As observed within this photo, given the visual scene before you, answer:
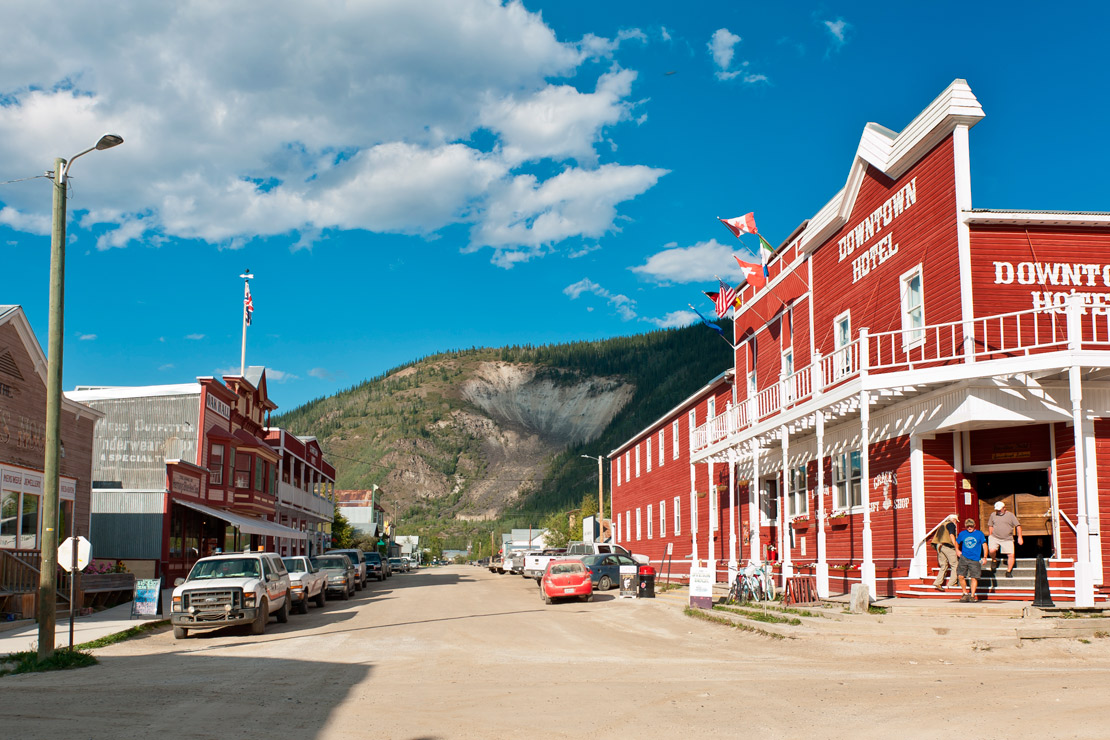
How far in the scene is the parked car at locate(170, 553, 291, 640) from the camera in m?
19.6

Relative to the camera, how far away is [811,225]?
84.3 feet

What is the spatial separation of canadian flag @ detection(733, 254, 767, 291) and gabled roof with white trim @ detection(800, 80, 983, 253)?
5.14 ft

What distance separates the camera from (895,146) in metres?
20.8

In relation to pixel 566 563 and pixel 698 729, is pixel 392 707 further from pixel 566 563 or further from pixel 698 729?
pixel 566 563

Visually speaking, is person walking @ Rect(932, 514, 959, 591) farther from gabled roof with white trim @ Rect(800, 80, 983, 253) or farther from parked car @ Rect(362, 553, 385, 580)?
parked car @ Rect(362, 553, 385, 580)

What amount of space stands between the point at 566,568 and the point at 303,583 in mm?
8371

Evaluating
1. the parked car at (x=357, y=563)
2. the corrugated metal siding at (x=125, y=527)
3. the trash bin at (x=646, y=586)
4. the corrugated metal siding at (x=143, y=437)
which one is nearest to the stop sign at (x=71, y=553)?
the corrugated metal siding at (x=125, y=527)

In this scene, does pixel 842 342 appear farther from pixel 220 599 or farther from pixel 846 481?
pixel 220 599

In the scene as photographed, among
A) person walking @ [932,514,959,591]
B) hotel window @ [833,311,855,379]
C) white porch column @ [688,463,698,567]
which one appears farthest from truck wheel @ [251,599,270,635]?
white porch column @ [688,463,698,567]

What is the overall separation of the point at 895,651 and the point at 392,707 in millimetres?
8278

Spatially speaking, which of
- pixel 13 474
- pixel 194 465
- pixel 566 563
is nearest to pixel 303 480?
pixel 194 465

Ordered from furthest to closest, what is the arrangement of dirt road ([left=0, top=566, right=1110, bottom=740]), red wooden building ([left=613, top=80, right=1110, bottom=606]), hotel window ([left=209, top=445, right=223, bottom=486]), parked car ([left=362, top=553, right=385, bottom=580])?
parked car ([left=362, top=553, right=385, bottom=580]) < hotel window ([left=209, top=445, right=223, bottom=486]) < red wooden building ([left=613, top=80, right=1110, bottom=606]) < dirt road ([left=0, top=566, right=1110, bottom=740])

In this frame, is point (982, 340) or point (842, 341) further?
point (842, 341)

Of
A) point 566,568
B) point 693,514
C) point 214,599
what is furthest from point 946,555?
point 693,514
